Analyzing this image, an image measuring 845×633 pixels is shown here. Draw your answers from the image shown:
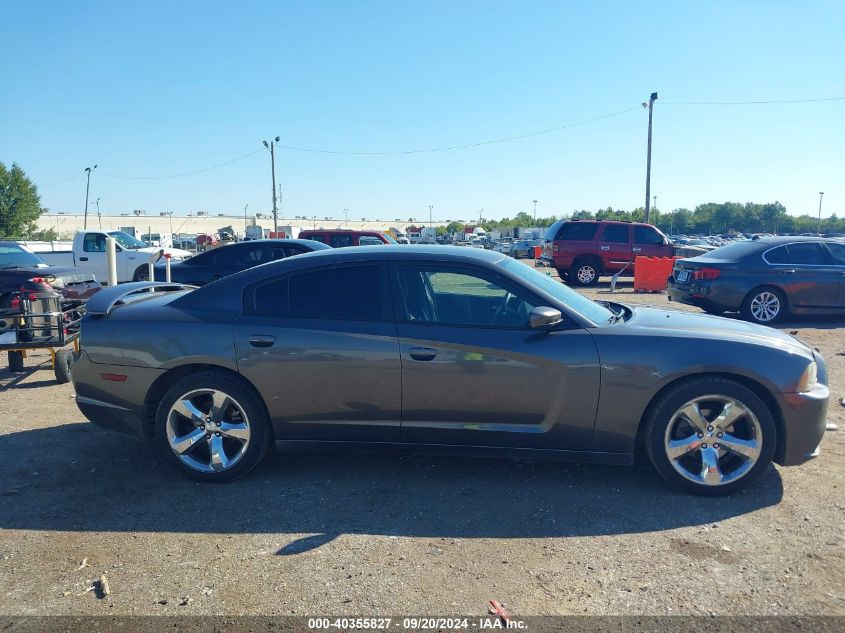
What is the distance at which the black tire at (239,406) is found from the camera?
4.18 meters

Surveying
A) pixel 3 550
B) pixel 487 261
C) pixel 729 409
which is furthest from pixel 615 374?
pixel 3 550

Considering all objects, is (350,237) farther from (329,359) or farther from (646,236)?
(329,359)

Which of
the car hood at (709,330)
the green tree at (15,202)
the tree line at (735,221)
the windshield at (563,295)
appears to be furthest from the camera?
the tree line at (735,221)

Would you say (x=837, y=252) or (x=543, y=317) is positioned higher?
(x=837, y=252)

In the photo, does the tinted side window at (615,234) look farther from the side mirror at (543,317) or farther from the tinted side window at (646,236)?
the side mirror at (543,317)

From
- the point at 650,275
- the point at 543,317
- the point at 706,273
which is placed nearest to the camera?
the point at 543,317

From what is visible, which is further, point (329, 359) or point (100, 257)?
point (100, 257)

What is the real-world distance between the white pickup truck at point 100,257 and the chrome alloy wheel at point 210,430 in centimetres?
1315

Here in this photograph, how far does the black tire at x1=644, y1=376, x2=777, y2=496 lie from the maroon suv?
14839 millimetres

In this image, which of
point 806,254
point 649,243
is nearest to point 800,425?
point 806,254

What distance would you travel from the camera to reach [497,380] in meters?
3.97

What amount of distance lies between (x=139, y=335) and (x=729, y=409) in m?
3.79

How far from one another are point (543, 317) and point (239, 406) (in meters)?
2.01

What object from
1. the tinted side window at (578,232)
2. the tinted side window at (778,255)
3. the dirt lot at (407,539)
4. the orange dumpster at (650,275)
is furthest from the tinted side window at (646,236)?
the dirt lot at (407,539)
